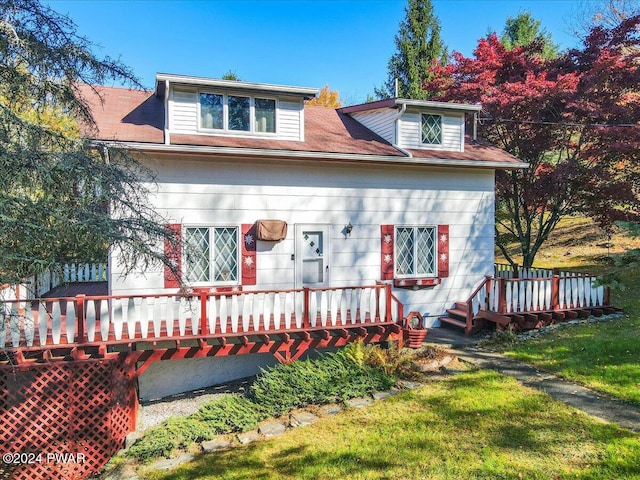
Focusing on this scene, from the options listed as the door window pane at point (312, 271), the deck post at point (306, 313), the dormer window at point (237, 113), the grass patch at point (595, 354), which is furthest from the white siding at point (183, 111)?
the grass patch at point (595, 354)

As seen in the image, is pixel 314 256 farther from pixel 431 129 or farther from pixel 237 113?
pixel 431 129

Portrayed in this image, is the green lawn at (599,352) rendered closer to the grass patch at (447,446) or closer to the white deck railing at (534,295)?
the white deck railing at (534,295)

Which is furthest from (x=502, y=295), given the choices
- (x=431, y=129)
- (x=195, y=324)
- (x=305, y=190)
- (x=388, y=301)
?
(x=195, y=324)

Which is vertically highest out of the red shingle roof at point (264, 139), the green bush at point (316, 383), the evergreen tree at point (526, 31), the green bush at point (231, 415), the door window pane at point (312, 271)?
the evergreen tree at point (526, 31)

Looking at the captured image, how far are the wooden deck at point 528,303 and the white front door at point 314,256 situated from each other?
10.4 ft

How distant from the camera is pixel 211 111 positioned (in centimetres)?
824

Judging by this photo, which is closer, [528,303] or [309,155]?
[309,155]

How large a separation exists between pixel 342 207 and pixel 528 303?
4.48 metres

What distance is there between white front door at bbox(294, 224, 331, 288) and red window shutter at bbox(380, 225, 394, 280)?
1251 mm

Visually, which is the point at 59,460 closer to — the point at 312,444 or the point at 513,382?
the point at 312,444

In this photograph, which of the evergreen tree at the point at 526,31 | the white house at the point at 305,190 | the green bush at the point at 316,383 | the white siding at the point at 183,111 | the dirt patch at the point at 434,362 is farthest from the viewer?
the evergreen tree at the point at 526,31

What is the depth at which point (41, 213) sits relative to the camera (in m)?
3.24

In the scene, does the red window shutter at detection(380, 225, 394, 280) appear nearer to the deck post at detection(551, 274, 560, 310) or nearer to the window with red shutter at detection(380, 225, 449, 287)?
the window with red shutter at detection(380, 225, 449, 287)

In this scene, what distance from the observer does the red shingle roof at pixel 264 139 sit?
25.6ft
